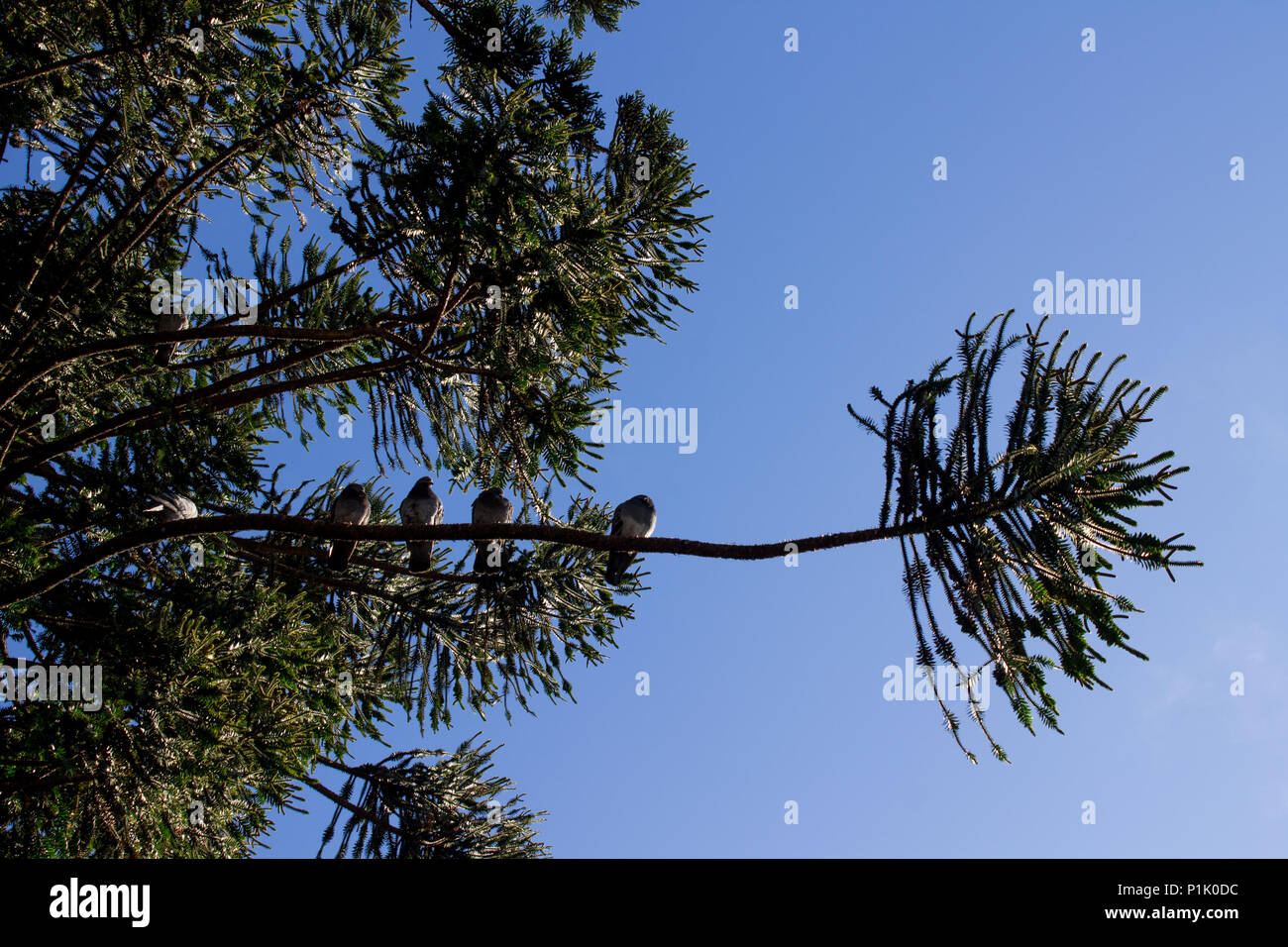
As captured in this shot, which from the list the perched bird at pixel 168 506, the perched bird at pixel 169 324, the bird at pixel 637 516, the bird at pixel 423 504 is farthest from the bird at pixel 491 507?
the perched bird at pixel 169 324

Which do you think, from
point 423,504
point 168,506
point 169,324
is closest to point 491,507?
point 423,504

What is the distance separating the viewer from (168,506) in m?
4.52

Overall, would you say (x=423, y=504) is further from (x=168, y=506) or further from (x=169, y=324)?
(x=169, y=324)

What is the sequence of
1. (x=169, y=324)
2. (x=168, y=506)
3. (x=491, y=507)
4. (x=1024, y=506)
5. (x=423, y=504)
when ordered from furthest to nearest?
(x=169, y=324) < (x=423, y=504) < (x=491, y=507) < (x=168, y=506) < (x=1024, y=506)

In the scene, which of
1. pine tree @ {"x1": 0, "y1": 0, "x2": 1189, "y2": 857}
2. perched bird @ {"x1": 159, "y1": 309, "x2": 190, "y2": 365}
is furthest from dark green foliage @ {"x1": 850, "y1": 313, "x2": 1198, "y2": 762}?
perched bird @ {"x1": 159, "y1": 309, "x2": 190, "y2": 365}

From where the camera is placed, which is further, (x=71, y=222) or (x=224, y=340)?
(x=224, y=340)

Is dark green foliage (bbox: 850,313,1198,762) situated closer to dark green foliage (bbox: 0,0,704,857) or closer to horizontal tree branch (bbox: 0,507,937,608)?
horizontal tree branch (bbox: 0,507,937,608)

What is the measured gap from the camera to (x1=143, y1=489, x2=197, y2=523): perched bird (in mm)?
4500

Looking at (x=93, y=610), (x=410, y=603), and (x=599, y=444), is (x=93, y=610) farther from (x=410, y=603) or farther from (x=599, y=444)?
(x=599, y=444)

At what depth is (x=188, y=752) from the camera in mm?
3787

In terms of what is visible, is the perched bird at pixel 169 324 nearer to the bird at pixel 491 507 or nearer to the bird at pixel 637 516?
the bird at pixel 491 507

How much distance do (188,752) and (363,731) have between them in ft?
7.56
